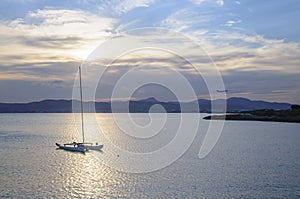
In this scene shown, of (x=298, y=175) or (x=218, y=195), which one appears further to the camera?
(x=298, y=175)

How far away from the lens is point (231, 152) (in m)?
55.4

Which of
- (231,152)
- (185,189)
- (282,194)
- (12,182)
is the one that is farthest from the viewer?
(231,152)

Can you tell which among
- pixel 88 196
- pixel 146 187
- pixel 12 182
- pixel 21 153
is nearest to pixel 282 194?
pixel 146 187

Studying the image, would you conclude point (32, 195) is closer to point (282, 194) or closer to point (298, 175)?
point (282, 194)

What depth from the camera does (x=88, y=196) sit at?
28359 millimetres

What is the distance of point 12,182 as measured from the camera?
1313 inches

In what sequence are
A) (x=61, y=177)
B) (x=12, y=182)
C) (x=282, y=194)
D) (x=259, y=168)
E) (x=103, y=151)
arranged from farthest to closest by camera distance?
(x=103, y=151) < (x=259, y=168) < (x=61, y=177) < (x=12, y=182) < (x=282, y=194)

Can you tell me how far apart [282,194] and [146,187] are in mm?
11493

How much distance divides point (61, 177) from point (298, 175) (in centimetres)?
2416

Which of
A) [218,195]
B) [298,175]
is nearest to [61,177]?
[218,195]

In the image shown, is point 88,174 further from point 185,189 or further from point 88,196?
point 185,189

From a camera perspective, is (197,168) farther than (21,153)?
No

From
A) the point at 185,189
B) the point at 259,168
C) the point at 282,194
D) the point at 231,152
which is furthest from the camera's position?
the point at 231,152

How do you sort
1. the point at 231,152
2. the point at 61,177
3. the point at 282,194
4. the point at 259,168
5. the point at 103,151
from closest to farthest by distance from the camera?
the point at 282,194
the point at 61,177
the point at 259,168
the point at 231,152
the point at 103,151
